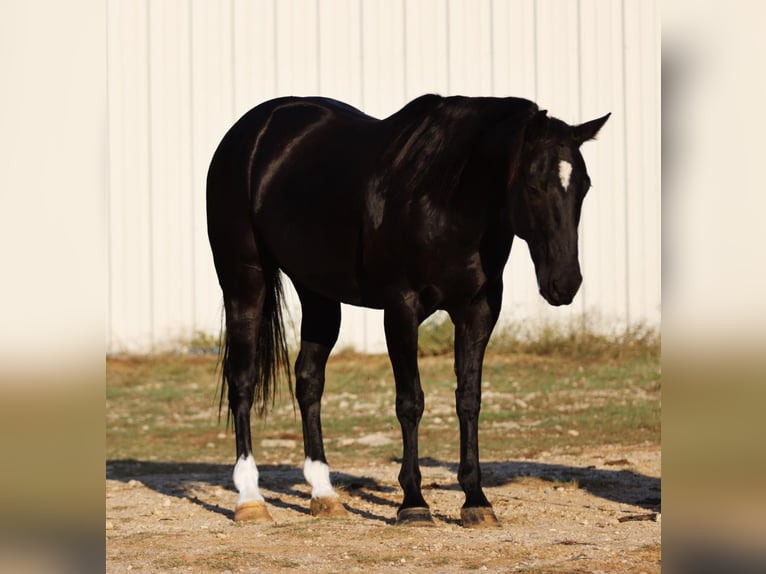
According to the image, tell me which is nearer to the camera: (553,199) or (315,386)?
(553,199)

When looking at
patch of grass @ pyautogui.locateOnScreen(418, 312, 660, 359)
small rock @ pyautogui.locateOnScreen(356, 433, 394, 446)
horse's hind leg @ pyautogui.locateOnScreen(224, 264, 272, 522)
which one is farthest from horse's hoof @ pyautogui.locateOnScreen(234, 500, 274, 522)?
patch of grass @ pyautogui.locateOnScreen(418, 312, 660, 359)

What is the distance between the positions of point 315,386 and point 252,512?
34.0 inches

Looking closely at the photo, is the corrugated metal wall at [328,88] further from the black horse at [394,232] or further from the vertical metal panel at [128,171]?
the black horse at [394,232]

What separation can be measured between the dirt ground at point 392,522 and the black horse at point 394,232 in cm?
29

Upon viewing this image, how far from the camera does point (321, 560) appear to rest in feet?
15.7

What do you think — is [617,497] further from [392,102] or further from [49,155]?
[392,102]

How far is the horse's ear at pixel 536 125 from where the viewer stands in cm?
507

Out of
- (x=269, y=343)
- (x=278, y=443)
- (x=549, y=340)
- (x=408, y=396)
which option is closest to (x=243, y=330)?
(x=269, y=343)

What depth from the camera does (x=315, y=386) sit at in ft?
21.7

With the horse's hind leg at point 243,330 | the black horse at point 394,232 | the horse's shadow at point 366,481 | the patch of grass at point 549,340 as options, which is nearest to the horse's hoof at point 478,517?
the black horse at point 394,232

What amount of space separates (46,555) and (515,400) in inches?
368

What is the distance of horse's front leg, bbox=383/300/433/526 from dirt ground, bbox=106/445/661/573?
0.15 meters

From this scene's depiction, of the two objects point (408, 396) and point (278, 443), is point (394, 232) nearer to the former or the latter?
point (408, 396)

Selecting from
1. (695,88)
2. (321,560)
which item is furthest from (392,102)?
(695,88)
